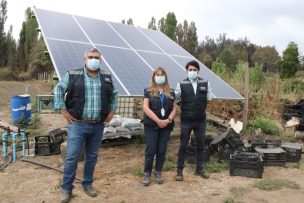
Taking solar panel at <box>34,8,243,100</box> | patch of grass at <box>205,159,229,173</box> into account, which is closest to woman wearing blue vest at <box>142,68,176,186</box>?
solar panel at <box>34,8,243,100</box>

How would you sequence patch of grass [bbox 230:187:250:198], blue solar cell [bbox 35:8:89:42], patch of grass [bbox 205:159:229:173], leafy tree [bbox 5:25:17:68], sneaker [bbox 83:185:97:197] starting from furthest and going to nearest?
leafy tree [bbox 5:25:17:68] → blue solar cell [bbox 35:8:89:42] → patch of grass [bbox 205:159:229:173] → patch of grass [bbox 230:187:250:198] → sneaker [bbox 83:185:97:197]

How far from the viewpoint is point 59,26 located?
8086mm

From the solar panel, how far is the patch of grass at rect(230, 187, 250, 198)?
239 centimetres

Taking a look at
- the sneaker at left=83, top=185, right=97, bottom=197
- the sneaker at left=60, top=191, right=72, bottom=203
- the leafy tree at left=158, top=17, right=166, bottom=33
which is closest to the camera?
the sneaker at left=60, top=191, right=72, bottom=203

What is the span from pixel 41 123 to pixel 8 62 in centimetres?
3218

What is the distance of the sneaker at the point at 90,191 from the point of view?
15.8ft

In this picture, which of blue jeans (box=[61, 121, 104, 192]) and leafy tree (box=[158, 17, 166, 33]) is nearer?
blue jeans (box=[61, 121, 104, 192])

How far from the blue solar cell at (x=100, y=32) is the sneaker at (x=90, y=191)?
161 inches

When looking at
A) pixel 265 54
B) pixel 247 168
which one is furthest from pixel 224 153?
pixel 265 54

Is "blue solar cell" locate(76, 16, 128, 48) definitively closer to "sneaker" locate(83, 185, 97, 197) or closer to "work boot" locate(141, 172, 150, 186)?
"work boot" locate(141, 172, 150, 186)

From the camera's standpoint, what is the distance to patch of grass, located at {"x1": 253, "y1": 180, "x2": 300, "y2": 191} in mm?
5469

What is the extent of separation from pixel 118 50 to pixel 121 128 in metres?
1.87

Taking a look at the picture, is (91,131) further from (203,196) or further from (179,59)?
(179,59)

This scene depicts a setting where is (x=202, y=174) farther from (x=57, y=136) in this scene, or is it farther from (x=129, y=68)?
(x=57, y=136)
